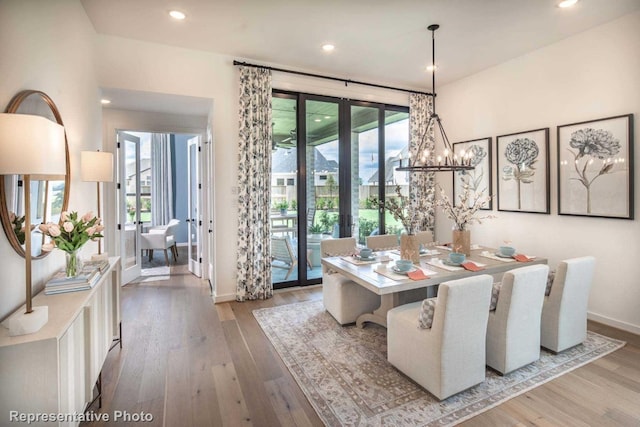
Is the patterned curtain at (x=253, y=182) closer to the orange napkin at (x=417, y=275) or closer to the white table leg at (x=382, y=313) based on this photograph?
the white table leg at (x=382, y=313)

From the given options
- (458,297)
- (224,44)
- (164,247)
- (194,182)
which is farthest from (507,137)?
(164,247)

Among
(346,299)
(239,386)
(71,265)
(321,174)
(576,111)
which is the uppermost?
(576,111)

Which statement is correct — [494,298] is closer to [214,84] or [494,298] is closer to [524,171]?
[524,171]

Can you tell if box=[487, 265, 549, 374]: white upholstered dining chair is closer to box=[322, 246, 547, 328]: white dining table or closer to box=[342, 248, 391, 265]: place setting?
box=[322, 246, 547, 328]: white dining table

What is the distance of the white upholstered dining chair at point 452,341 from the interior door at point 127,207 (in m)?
4.59

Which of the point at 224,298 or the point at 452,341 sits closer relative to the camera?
the point at 452,341

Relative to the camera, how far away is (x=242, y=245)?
4207 millimetres

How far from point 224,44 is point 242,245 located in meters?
2.52

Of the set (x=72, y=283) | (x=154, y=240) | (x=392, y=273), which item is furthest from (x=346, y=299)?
(x=154, y=240)

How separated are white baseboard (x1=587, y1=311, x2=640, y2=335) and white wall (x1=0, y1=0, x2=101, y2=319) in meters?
5.19

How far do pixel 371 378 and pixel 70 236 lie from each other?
237 cm

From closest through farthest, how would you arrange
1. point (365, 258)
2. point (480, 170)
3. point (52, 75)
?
point (52, 75) < point (365, 258) < point (480, 170)

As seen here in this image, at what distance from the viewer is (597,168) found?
3.40 meters

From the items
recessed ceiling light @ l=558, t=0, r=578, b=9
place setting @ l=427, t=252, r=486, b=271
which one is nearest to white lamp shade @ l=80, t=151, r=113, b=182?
place setting @ l=427, t=252, r=486, b=271
